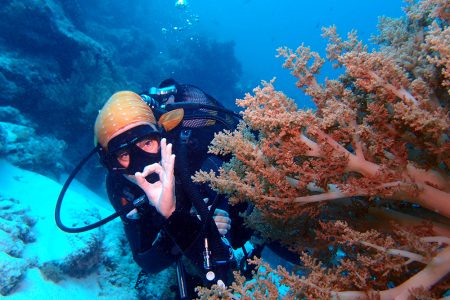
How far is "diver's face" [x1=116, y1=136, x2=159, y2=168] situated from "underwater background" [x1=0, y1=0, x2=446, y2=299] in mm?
1868

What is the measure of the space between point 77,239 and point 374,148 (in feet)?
14.9

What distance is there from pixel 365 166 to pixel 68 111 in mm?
10892

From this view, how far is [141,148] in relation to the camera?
293 cm

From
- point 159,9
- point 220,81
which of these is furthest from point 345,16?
point 220,81

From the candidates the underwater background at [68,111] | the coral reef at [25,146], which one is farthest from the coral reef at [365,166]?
the coral reef at [25,146]

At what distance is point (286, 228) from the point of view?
239 cm

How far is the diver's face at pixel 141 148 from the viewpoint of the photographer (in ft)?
9.62

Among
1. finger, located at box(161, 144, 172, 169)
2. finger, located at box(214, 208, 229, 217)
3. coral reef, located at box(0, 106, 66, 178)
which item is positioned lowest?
finger, located at box(214, 208, 229, 217)

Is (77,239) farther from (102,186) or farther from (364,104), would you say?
(102,186)

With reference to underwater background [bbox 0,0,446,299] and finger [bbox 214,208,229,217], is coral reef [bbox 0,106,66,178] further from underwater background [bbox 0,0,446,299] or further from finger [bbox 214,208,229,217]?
finger [bbox 214,208,229,217]

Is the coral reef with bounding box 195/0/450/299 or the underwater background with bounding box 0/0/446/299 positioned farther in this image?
the underwater background with bounding box 0/0/446/299

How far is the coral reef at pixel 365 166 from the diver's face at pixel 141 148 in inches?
→ 40.4

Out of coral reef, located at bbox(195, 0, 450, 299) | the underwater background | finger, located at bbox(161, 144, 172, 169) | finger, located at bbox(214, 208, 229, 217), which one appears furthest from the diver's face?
the underwater background

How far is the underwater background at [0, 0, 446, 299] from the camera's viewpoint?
4.32m
